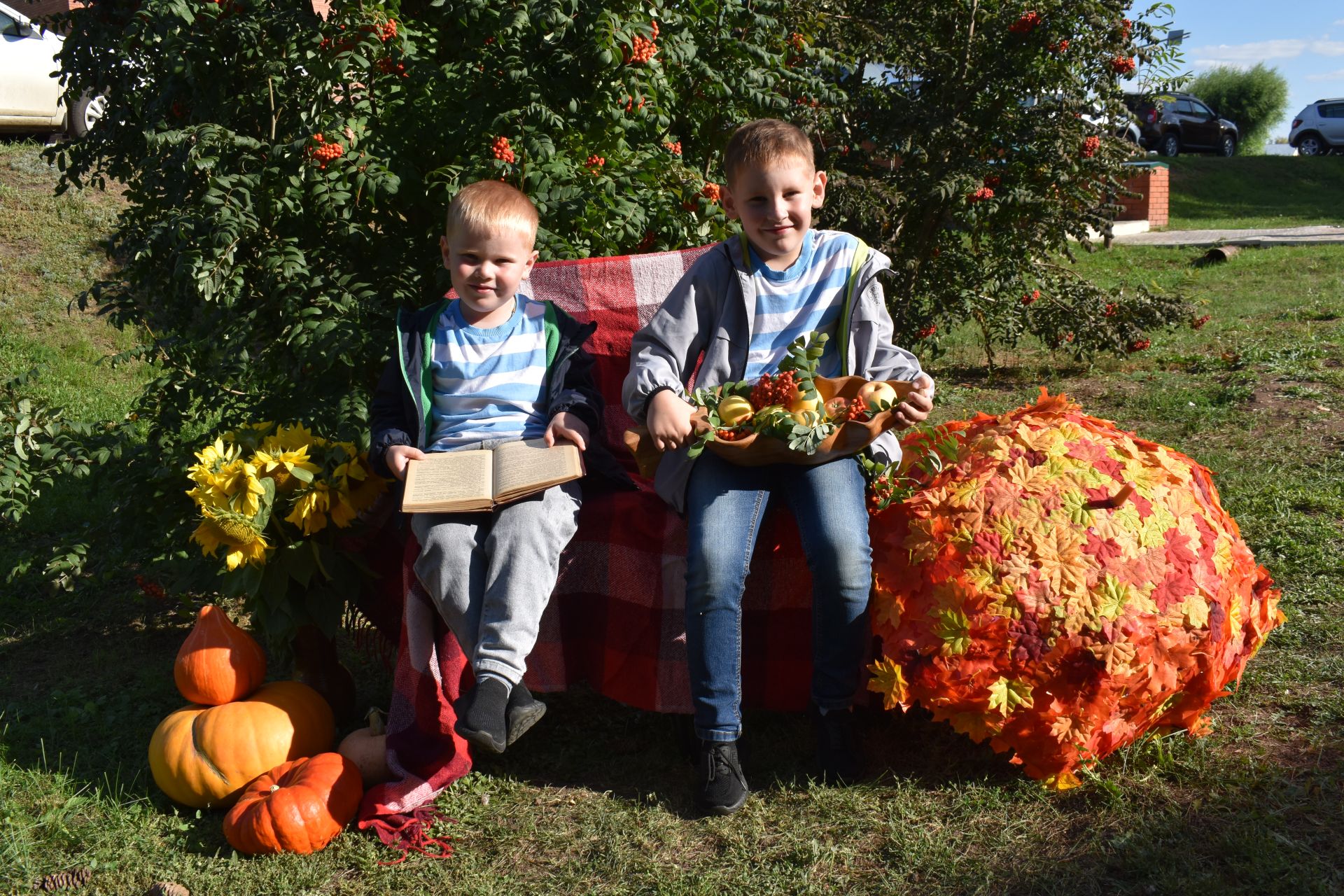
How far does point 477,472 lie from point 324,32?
156 centimetres

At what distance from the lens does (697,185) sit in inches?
155

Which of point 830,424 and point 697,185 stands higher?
point 697,185

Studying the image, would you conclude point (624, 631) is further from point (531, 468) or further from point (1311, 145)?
point (1311, 145)

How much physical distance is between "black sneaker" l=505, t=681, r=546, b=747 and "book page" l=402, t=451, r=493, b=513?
474 millimetres

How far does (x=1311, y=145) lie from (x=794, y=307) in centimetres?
3174

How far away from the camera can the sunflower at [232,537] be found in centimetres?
287

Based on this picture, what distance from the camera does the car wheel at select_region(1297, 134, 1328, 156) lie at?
28.5 metres

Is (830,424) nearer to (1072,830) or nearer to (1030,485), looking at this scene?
(1030,485)

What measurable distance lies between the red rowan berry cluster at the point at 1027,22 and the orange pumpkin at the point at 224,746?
5101 mm

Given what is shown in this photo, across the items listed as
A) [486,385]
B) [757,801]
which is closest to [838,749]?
[757,801]

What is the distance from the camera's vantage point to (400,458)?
2812 millimetres

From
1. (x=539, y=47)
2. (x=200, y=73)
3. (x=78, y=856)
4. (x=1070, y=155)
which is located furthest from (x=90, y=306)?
(x=1070, y=155)

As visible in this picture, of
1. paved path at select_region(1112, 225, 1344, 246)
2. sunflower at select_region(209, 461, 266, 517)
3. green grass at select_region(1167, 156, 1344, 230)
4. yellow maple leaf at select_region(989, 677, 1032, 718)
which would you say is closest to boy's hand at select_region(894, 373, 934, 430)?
yellow maple leaf at select_region(989, 677, 1032, 718)

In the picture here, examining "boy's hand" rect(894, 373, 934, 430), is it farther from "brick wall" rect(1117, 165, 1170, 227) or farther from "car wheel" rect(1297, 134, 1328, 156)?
"car wheel" rect(1297, 134, 1328, 156)
